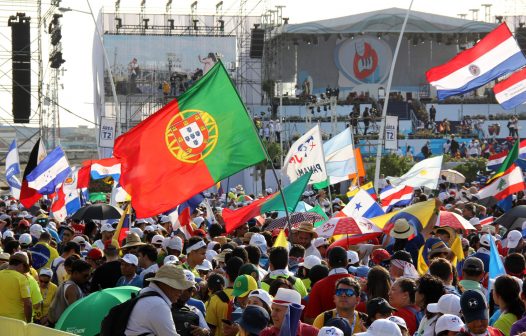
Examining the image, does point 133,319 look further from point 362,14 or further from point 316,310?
point 362,14

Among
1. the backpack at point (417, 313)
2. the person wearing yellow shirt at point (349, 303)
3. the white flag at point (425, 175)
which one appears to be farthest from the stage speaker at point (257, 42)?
the person wearing yellow shirt at point (349, 303)

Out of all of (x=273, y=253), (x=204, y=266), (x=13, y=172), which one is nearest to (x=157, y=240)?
(x=204, y=266)

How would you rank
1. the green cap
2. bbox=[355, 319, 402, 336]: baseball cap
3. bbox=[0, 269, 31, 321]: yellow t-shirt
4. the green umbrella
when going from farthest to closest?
bbox=[0, 269, 31, 321]: yellow t-shirt → the green cap → the green umbrella → bbox=[355, 319, 402, 336]: baseball cap

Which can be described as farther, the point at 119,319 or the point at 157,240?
the point at 157,240

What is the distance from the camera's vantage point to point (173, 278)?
26.3ft

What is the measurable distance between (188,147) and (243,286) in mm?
3855

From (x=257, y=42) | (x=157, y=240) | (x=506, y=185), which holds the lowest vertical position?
(x=157, y=240)

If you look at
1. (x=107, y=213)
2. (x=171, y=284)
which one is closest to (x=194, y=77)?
(x=107, y=213)

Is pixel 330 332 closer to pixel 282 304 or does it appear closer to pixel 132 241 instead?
pixel 282 304

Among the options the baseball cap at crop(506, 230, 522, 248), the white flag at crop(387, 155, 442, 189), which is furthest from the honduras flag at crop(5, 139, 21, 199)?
the baseball cap at crop(506, 230, 522, 248)

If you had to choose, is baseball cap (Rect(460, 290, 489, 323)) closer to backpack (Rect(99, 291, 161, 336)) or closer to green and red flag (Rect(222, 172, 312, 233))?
backpack (Rect(99, 291, 161, 336))

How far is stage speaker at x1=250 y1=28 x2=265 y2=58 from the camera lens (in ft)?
221

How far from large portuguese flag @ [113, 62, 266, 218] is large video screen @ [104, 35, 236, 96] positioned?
5079cm

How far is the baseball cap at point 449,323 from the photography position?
7297mm
